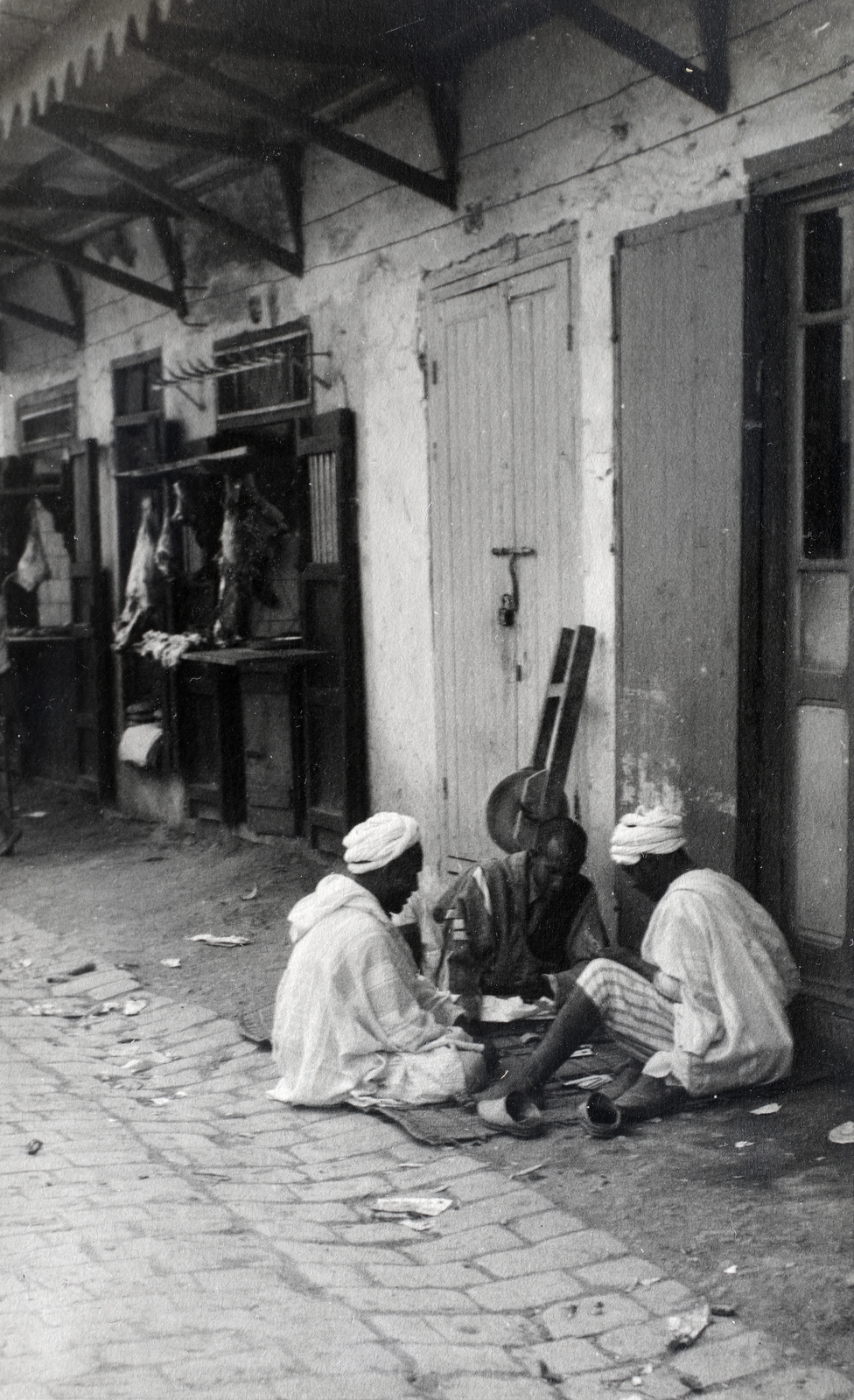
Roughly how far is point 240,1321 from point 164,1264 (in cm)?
Result: 43

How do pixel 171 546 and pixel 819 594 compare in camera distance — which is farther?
pixel 171 546

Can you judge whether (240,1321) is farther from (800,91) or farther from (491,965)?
(800,91)

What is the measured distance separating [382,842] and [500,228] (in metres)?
3.11

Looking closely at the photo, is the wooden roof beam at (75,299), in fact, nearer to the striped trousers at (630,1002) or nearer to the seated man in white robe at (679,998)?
the seated man in white robe at (679,998)

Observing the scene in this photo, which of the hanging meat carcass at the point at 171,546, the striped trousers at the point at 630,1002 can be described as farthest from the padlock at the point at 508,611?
the hanging meat carcass at the point at 171,546

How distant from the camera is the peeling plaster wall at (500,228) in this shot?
5508mm

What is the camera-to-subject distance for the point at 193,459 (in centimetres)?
933

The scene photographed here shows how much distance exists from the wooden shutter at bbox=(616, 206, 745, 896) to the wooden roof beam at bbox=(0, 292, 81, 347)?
6.52 metres

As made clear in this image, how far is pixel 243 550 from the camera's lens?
9.05 meters

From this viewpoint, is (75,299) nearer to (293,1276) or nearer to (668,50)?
(668,50)

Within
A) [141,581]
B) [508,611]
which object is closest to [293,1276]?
[508,611]

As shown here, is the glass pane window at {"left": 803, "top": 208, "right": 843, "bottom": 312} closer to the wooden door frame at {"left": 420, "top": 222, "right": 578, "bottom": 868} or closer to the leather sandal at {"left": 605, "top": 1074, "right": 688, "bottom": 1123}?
the wooden door frame at {"left": 420, "top": 222, "right": 578, "bottom": 868}

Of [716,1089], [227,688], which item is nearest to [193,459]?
[227,688]

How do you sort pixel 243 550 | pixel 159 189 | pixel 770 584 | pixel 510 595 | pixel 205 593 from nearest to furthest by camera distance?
pixel 770 584, pixel 510 595, pixel 159 189, pixel 243 550, pixel 205 593
